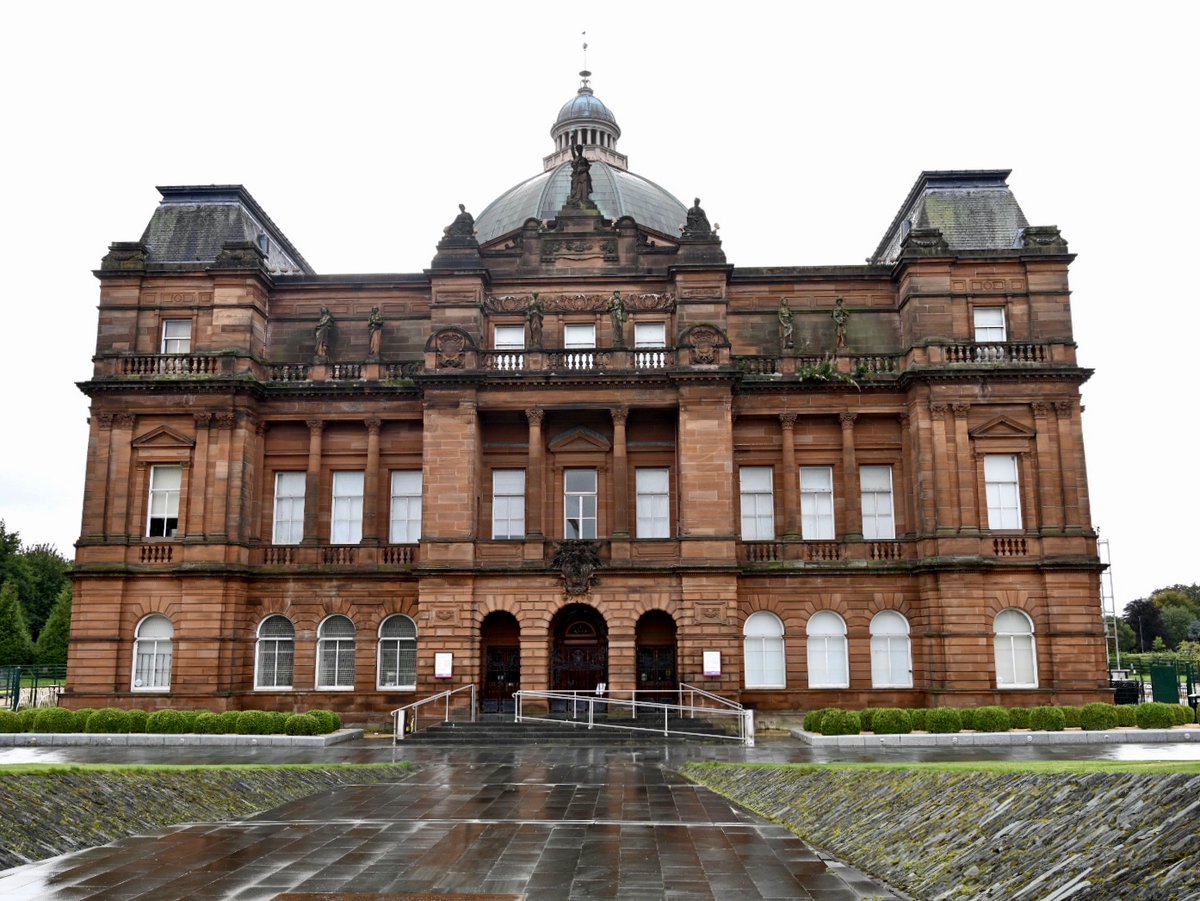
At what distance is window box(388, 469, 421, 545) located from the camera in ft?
124

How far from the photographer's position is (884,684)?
35375 mm

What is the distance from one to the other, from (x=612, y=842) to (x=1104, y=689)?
26.2m

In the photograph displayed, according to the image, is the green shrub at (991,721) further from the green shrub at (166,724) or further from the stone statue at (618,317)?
the green shrub at (166,724)

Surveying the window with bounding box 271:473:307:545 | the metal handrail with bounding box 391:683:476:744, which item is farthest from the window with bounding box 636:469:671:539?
the window with bounding box 271:473:307:545

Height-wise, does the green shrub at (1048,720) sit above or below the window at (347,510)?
below

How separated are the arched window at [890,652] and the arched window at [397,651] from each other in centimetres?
1656

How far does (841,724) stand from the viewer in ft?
93.2

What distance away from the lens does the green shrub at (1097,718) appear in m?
28.9

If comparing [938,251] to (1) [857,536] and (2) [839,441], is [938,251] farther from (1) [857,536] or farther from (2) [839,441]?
(1) [857,536]

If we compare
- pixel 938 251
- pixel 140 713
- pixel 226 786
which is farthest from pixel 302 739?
pixel 938 251

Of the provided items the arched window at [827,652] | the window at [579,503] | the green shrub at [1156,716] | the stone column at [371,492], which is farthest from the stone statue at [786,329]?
the green shrub at [1156,716]

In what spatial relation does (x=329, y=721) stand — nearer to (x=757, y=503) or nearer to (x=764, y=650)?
(x=764, y=650)

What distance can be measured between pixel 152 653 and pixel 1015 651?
30.1 metres

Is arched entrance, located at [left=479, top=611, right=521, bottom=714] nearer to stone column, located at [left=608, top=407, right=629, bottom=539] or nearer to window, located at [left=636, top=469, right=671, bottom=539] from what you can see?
stone column, located at [left=608, top=407, right=629, bottom=539]
